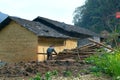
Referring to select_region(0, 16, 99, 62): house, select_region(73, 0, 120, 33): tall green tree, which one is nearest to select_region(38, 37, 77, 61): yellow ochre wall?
select_region(0, 16, 99, 62): house

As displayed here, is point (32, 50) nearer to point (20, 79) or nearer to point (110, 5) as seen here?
point (20, 79)

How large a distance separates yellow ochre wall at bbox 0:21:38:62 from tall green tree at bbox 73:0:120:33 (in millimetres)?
31080

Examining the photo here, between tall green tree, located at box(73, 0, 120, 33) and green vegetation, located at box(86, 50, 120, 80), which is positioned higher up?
tall green tree, located at box(73, 0, 120, 33)

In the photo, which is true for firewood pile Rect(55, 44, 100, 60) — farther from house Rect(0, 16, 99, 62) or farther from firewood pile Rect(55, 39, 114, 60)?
house Rect(0, 16, 99, 62)

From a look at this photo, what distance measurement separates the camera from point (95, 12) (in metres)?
62.4

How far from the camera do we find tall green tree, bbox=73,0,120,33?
59616mm

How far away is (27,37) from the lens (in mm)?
25531

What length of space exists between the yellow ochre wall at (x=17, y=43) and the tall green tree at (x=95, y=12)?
31.1m

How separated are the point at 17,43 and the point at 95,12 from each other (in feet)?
125

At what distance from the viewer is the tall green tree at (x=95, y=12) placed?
59.6 metres

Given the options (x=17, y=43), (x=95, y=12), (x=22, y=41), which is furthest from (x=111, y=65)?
(x=95, y=12)

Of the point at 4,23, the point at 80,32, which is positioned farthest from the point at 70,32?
the point at 4,23

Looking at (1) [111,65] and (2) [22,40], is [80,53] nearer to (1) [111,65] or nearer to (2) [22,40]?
(2) [22,40]

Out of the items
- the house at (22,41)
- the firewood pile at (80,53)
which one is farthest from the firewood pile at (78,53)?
the house at (22,41)
